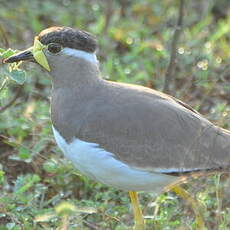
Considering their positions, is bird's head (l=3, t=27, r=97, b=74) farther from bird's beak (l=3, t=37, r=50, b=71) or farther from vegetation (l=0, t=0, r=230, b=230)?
vegetation (l=0, t=0, r=230, b=230)

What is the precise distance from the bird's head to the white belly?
615mm

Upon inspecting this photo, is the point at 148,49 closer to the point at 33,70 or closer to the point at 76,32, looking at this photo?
the point at 33,70

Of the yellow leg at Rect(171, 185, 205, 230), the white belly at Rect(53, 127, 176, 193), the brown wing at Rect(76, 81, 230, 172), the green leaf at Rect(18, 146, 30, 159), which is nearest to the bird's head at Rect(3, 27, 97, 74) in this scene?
the brown wing at Rect(76, 81, 230, 172)

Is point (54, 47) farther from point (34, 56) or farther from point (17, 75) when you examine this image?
point (17, 75)

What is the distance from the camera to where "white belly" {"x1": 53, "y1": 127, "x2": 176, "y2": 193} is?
4359 mm

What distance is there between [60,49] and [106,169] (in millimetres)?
906

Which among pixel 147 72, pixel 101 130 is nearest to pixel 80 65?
pixel 101 130

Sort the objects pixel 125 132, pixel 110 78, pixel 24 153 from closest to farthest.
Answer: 1. pixel 125 132
2. pixel 24 153
3. pixel 110 78

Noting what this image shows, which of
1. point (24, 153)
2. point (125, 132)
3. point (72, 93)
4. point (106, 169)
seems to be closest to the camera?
point (106, 169)

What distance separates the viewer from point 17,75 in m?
4.52

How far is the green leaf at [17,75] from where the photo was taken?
14.7ft

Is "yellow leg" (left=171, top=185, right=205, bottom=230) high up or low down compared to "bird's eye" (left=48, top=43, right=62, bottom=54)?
down

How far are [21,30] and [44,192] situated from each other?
8.80 feet

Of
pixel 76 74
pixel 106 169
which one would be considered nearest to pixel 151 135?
pixel 106 169
